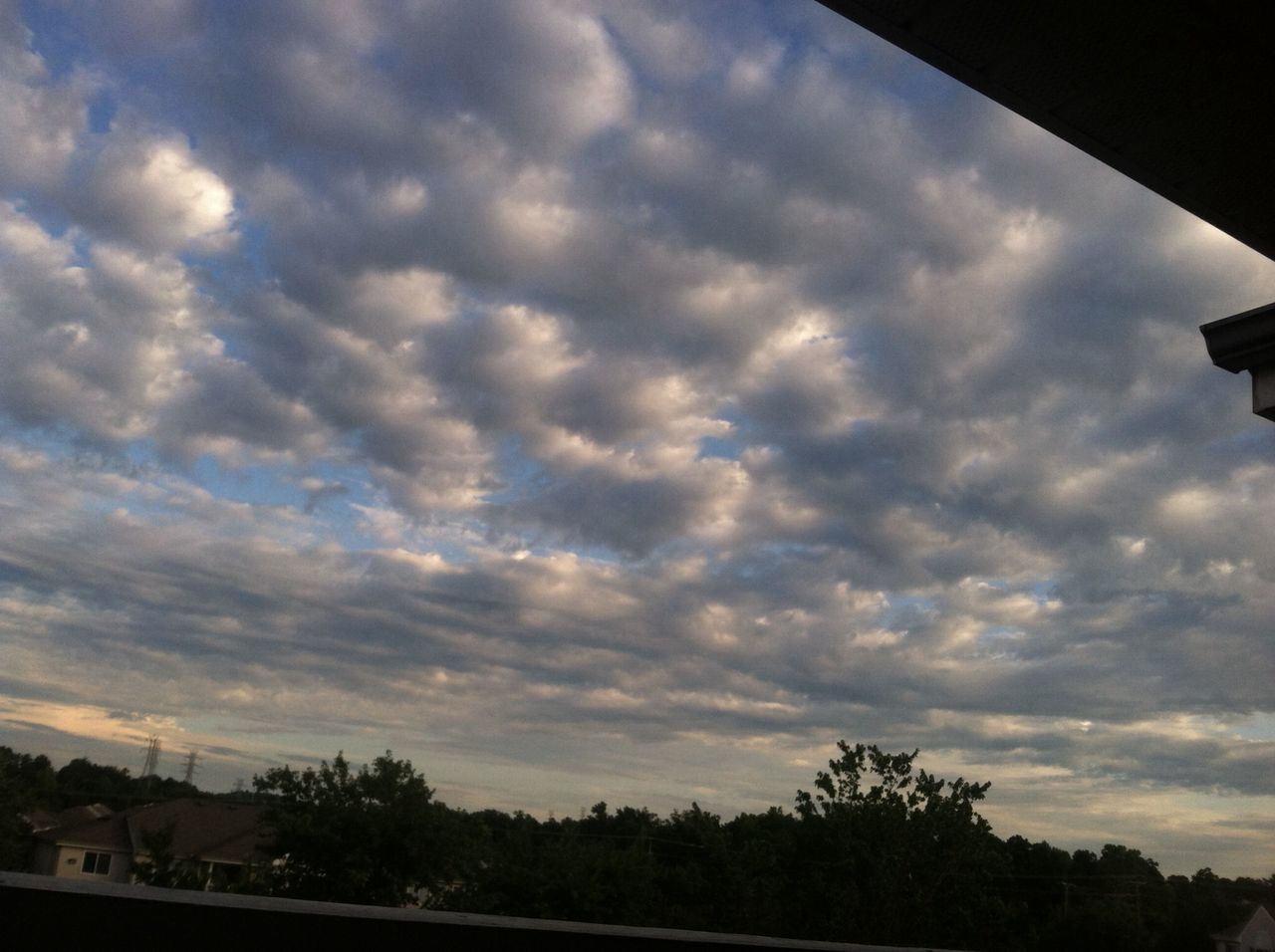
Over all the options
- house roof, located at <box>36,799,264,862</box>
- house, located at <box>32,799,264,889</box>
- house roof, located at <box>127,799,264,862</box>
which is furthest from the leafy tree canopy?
house roof, located at <box>36,799,264,862</box>

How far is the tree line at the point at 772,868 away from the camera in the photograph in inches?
858

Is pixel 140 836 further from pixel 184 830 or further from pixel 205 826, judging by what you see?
pixel 205 826

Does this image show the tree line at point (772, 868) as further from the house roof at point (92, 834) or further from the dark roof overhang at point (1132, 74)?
the dark roof overhang at point (1132, 74)

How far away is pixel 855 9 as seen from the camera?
87.0 inches

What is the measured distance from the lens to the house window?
139 feet

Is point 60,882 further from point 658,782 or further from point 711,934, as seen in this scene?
point 658,782

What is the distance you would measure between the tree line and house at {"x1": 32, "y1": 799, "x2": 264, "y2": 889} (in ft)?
5.38

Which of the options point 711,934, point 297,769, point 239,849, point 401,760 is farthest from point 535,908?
point 711,934

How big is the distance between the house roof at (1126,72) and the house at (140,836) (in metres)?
40.8

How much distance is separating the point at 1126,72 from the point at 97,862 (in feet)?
166

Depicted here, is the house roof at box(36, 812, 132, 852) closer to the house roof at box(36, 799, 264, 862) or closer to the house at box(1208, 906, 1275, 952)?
the house roof at box(36, 799, 264, 862)

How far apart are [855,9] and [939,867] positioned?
22.8m

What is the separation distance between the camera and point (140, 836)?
38375 mm

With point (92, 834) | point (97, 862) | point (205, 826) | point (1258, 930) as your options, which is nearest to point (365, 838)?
point (205, 826)
